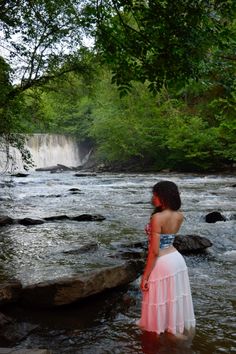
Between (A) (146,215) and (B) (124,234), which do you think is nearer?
(B) (124,234)

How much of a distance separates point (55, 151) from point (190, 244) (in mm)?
41856

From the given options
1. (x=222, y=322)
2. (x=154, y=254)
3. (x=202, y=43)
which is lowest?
(x=222, y=322)

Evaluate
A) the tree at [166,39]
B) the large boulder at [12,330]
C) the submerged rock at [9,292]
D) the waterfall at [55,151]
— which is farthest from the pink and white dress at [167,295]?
the waterfall at [55,151]

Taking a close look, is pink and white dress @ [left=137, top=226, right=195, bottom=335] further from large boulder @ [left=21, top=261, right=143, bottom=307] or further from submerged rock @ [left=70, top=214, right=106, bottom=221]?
submerged rock @ [left=70, top=214, right=106, bottom=221]

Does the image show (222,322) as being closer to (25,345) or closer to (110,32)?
(25,345)

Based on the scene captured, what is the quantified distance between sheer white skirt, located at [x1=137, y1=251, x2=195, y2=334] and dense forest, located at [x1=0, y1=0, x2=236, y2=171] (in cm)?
269

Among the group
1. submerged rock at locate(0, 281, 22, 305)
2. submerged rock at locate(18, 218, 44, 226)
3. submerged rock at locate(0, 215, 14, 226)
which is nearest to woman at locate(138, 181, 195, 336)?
submerged rock at locate(0, 281, 22, 305)

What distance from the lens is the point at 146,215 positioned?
43.0 ft

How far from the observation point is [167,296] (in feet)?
13.6

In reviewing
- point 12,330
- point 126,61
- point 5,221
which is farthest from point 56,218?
point 12,330

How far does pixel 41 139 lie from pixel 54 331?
4256cm

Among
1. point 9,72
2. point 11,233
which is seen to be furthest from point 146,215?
point 9,72

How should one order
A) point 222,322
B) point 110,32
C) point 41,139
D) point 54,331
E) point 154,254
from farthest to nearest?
1. point 41,139
2. point 110,32
3. point 222,322
4. point 54,331
5. point 154,254

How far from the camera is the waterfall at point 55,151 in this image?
149ft
